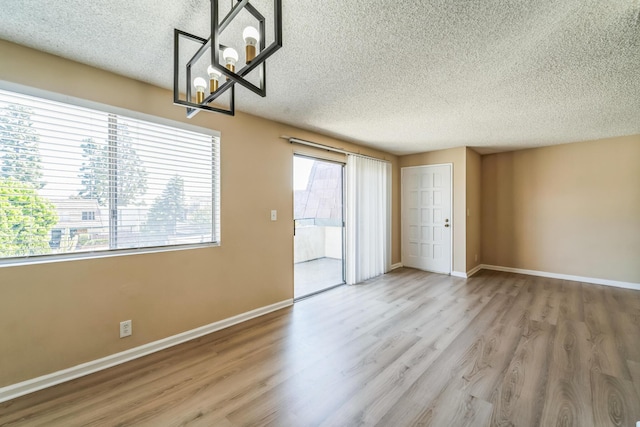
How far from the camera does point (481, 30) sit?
5.41 ft

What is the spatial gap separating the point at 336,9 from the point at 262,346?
267 centimetres

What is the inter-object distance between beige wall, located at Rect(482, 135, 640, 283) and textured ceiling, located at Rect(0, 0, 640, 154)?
56.7 inches

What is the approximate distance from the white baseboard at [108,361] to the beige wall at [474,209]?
13.7ft

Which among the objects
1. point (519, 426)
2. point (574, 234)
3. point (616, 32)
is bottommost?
point (519, 426)

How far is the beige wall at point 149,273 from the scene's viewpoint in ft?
6.06

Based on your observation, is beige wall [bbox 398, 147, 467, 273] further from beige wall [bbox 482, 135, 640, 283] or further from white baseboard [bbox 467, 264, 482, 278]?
beige wall [bbox 482, 135, 640, 283]

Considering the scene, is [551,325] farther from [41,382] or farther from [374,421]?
[41,382]

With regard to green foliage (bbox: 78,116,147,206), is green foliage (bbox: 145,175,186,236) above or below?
below

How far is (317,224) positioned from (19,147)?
5.05 metres

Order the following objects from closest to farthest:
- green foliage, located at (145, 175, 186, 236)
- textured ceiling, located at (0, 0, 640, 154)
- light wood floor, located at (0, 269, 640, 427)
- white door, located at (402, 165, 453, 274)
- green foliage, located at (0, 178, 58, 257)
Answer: textured ceiling, located at (0, 0, 640, 154)
light wood floor, located at (0, 269, 640, 427)
green foliage, located at (0, 178, 58, 257)
green foliage, located at (145, 175, 186, 236)
white door, located at (402, 165, 453, 274)

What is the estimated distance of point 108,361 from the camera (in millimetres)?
2143

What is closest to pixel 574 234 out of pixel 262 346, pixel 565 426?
pixel 565 426

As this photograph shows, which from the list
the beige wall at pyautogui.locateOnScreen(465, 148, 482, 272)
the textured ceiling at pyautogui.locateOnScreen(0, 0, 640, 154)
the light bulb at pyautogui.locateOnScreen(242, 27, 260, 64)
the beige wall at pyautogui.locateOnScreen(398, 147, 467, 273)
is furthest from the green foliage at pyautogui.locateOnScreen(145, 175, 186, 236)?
the beige wall at pyautogui.locateOnScreen(465, 148, 482, 272)

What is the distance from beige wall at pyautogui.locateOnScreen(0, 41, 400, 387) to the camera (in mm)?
1848
